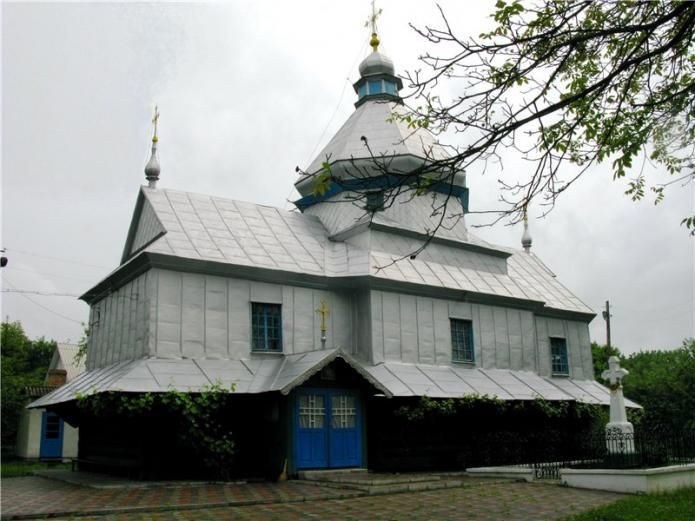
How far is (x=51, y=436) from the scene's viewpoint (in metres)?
28.7

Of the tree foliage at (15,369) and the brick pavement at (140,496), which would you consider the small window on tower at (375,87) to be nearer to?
the brick pavement at (140,496)

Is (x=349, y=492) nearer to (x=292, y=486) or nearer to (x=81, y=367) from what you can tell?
(x=292, y=486)

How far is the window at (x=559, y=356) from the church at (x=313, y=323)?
0.16 ft

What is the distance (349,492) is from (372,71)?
17199mm

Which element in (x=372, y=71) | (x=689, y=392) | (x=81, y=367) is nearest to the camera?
(x=372, y=71)

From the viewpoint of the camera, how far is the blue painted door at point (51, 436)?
28250 mm

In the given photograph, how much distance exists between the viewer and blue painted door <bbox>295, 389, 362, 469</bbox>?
51.8ft

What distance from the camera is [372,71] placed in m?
25.9

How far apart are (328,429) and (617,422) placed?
6.81m

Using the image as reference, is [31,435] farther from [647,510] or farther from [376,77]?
[647,510]

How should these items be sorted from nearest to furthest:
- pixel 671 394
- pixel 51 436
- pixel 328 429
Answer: pixel 328 429
pixel 51 436
pixel 671 394

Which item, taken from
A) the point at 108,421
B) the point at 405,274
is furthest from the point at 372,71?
the point at 108,421

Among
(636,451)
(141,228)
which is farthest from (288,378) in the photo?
(636,451)

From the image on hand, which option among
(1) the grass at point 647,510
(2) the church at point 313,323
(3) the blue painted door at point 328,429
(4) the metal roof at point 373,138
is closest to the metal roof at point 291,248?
(2) the church at point 313,323
